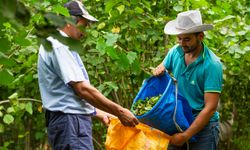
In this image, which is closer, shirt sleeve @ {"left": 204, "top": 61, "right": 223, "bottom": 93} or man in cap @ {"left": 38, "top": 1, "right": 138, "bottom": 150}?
man in cap @ {"left": 38, "top": 1, "right": 138, "bottom": 150}

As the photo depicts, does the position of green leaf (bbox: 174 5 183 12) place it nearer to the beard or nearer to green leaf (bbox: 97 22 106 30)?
green leaf (bbox: 97 22 106 30)

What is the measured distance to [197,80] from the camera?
381cm

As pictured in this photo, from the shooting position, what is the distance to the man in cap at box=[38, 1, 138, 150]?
328cm

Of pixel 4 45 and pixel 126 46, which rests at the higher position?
pixel 4 45

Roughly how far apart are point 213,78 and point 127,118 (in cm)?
72

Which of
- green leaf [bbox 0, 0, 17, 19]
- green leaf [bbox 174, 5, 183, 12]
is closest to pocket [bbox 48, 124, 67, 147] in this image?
green leaf [bbox 174, 5, 183, 12]

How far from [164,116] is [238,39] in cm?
190

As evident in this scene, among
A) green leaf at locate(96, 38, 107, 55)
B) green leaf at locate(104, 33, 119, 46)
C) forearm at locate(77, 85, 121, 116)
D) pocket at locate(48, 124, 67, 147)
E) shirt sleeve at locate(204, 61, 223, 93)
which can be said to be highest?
green leaf at locate(104, 33, 119, 46)

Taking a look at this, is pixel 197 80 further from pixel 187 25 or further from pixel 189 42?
pixel 187 25

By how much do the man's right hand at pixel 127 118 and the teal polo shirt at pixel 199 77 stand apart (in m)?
0.61

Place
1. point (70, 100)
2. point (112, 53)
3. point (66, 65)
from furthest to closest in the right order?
point (112, 53)
point (70, 100)
point (66, 65)

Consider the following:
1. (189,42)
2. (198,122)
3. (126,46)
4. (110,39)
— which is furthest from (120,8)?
(198,122)

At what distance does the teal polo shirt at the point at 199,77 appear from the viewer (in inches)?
145

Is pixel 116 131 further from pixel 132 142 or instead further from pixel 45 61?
pixel 45 61
